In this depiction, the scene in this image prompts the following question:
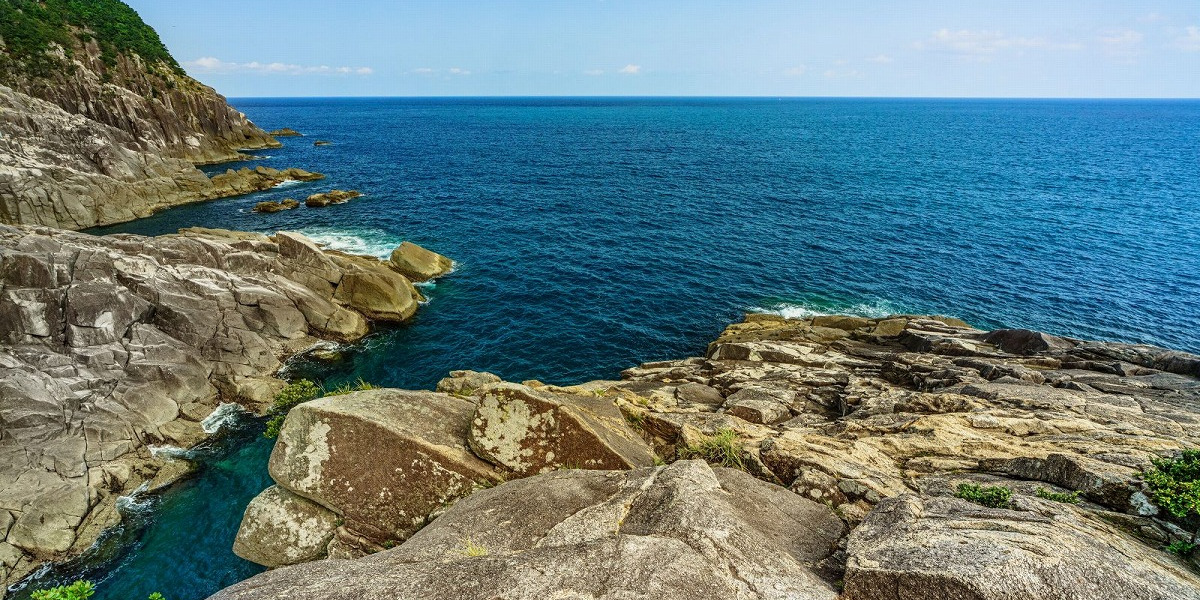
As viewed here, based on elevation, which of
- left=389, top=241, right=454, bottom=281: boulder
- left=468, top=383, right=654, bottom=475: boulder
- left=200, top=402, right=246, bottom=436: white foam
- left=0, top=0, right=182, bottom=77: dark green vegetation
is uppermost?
left=0, top=0, right=182, bottom=77: dark green vegetation

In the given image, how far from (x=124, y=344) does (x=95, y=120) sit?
72.5 metres

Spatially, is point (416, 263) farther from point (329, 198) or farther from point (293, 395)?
point (329, 198)

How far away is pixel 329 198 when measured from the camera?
2995 inches

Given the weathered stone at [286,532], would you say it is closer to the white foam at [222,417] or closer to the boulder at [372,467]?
the boulder at [372,467]

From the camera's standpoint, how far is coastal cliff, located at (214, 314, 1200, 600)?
9.34 metres

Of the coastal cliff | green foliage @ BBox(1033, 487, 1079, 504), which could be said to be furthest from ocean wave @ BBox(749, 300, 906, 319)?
green foliage @ BBox(1033, 487, 1079, 504)

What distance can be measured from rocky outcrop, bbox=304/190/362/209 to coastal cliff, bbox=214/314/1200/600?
59.5 meters

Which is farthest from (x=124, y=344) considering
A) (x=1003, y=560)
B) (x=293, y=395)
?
(x=1003, y=560)

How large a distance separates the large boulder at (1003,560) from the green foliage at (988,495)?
86 cm

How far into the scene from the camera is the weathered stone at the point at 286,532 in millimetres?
16156

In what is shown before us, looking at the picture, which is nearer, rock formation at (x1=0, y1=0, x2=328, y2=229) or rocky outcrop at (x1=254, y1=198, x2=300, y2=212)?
rock formation at (x1=0, y1=0, x2=328, y2=229)

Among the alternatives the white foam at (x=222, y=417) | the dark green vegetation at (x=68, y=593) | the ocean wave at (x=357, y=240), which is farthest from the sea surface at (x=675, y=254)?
the dark green vegetation at (x=68, y=593)

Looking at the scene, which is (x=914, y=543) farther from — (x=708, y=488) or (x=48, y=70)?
(x=48, y=70)

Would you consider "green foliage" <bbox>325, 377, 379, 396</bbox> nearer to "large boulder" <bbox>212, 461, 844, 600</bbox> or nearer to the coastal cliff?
the coastal cliff
